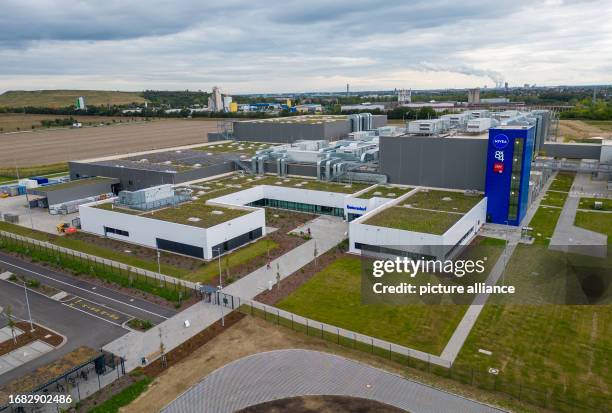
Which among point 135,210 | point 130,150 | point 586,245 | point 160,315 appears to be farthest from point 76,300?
point 130,150

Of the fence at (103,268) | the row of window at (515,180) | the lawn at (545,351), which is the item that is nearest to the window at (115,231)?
the fence at (103,268)

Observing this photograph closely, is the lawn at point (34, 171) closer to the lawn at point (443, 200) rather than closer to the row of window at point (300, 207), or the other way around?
the row of window at point (300, 207)

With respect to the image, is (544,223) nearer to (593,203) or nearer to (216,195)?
(593,203)

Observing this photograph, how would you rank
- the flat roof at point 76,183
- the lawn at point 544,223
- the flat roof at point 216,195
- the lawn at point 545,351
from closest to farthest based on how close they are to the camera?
1. the lawn at point 545,351
2. the flat roof at point 216,195
3. the lawn at point 544,223
4. the flat roof at point 76,183

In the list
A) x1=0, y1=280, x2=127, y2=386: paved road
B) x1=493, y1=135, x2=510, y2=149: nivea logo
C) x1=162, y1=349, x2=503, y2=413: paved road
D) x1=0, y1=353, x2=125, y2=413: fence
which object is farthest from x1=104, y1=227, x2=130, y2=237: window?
x1=493, y1=135, x2=510, y2=149: nivea logo

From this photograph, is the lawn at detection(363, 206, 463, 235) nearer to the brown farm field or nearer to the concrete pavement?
the concrete pavement

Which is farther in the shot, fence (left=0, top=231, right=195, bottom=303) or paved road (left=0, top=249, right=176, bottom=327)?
fence (left=0, top=231, right=195, bottom=303)
